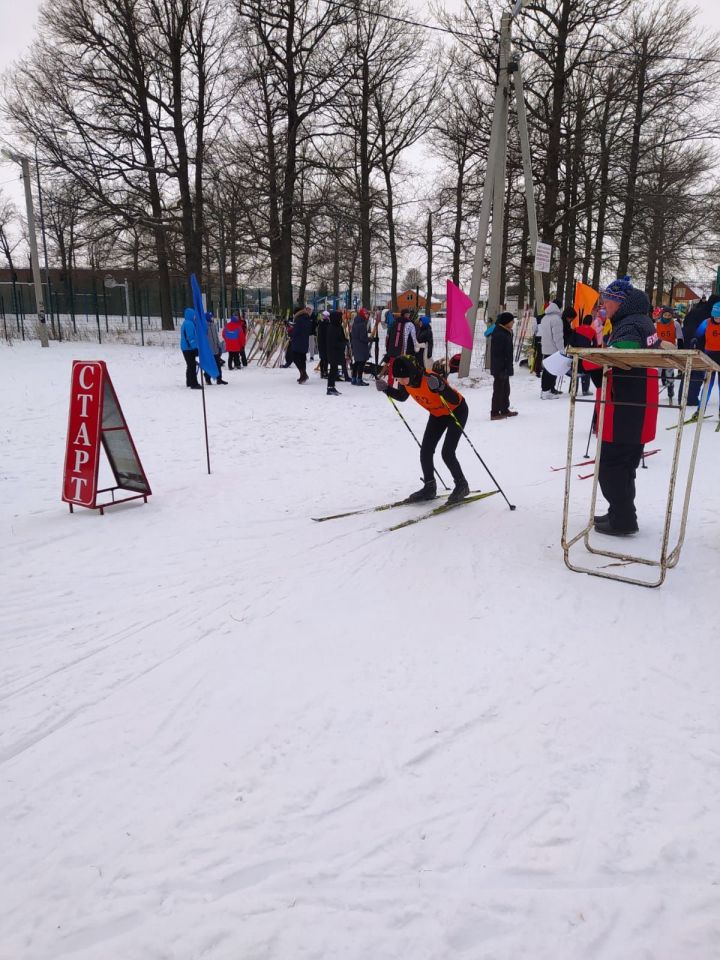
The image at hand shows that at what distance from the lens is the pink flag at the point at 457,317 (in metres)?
9.72

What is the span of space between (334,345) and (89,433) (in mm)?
9014

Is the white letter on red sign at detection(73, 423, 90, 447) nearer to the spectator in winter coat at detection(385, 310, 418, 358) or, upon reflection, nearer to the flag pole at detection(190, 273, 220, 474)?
the flag pole at detection(190, 273, 220, 474)

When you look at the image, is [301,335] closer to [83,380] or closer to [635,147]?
[83,380]

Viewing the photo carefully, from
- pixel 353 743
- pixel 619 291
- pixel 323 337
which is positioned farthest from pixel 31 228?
pixel 353 743

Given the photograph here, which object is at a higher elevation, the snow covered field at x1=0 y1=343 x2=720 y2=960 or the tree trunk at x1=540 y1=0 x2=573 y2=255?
the tree trunk at x1=540 y1=0 x2=573 y2=255

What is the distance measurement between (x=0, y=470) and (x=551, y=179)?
17961 mm

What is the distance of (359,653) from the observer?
3736 mm

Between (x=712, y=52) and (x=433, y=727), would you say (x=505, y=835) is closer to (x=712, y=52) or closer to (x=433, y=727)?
(x=433, y=727)

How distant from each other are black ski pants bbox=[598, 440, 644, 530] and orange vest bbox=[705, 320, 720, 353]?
6.08m

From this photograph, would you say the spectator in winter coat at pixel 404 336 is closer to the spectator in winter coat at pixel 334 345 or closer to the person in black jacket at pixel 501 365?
the spectator in winter coat at pixel 334 345

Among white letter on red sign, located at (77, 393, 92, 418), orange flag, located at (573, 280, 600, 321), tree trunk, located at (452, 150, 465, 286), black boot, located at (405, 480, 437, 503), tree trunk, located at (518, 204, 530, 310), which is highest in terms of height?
tree trunk, located at (452, 150, 465, 286)

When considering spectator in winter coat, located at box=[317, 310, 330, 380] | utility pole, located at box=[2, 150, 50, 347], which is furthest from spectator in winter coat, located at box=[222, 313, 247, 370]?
utility pole, located at box=[2, 150, 50, 347]

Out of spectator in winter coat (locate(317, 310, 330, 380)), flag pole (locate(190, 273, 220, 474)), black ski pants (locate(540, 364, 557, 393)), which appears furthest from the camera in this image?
spectator in winter coat (locate(317, 310, 330, 380))

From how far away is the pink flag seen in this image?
972cm
